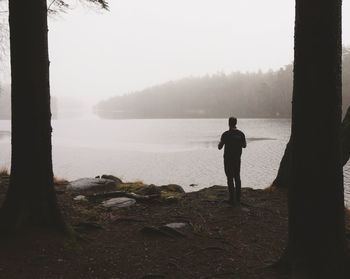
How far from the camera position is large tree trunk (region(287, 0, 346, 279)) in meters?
4.03

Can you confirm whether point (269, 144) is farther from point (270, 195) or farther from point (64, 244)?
point (64, 244)

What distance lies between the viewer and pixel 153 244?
611 cm

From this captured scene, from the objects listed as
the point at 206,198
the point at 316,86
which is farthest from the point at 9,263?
the point at 206,198

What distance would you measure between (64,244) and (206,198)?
16.3 ft

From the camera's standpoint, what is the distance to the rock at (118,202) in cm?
→ 868

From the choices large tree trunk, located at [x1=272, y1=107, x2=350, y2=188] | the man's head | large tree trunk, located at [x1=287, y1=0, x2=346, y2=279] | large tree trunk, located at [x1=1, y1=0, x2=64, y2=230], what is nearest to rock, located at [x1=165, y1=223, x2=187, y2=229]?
large tree trunk, located at [x1=1, y1=0, x2=64, y2=230]

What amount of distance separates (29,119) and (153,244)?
2783mm

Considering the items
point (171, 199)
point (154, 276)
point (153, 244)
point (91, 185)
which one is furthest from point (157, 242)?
point (91, 185)

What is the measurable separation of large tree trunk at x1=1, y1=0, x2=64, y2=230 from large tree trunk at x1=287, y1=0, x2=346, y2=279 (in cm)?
366

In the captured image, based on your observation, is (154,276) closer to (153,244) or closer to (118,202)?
(153,244)

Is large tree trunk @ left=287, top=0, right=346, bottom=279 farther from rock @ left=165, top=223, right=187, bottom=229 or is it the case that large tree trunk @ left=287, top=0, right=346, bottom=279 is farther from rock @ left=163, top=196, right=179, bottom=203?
rock @ left=163, top=196, right=179, bottom=203

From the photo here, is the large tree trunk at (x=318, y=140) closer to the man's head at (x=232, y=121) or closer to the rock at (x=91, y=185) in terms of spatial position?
the man's head at (x=232, y=121)

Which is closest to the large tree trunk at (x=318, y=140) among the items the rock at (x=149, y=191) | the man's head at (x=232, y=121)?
the man's head at (x=232, y=121)

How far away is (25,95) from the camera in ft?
→ 18.2
